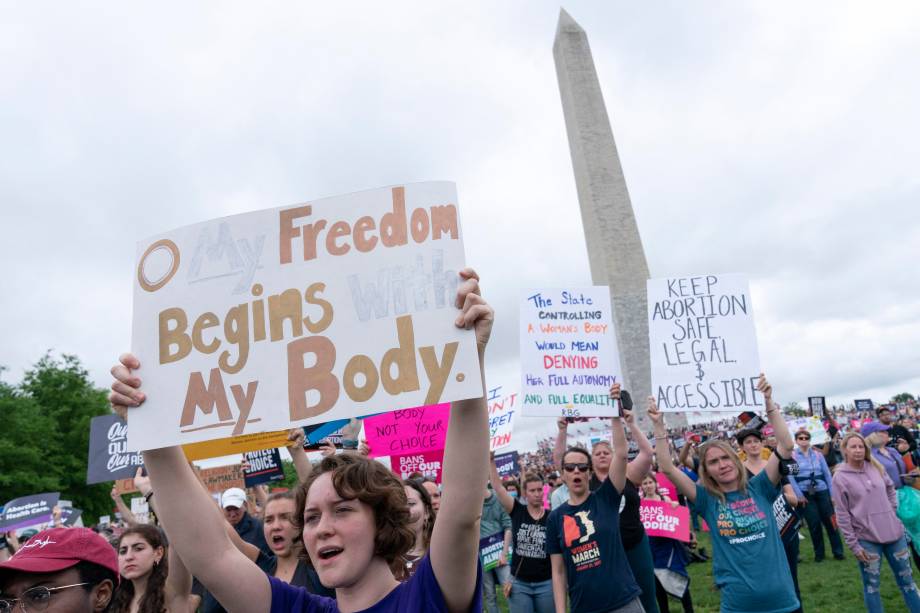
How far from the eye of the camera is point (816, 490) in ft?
30.7

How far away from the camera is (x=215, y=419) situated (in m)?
2.05

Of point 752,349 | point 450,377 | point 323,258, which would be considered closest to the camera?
point 450,377

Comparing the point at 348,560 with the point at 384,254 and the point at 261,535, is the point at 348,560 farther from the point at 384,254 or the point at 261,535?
the point at 261,535

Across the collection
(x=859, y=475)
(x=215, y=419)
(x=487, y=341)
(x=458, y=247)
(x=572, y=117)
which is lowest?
(x=859, y=475)

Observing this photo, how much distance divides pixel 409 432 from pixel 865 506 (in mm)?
4463

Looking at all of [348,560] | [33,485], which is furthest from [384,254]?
[33,485]

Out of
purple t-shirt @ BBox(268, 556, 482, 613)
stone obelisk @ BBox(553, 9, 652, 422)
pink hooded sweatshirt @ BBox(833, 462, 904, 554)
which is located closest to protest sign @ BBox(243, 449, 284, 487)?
purple t-shirt @ BBox(268, 556, 482, 613)

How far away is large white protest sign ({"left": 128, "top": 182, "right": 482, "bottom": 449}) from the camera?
2.01 meters

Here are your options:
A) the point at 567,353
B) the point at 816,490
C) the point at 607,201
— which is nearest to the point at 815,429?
the point at 816,490

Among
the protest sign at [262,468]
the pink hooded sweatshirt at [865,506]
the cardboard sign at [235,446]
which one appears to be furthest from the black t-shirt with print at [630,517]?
the protest sign at [262,468]

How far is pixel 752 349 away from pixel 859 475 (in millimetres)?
1887

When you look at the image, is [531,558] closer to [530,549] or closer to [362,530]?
[530,549]

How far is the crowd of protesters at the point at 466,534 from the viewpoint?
179 centimetres

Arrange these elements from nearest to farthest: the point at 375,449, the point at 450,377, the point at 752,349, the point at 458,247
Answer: the point at 450,377, the point at 458,247, the point at 752,349, the point at 375,449
